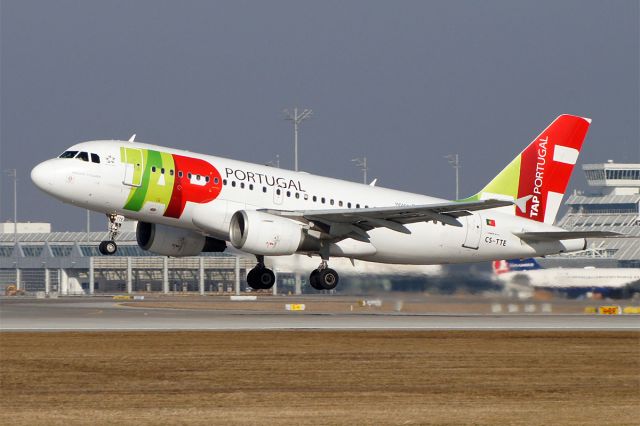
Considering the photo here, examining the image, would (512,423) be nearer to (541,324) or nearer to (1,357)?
(1,357)

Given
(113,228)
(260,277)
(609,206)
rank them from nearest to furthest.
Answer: (113,228) < (260,277) < (609,206)

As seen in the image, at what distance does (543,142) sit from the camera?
5212 centimetres

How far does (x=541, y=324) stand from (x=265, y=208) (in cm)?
1133

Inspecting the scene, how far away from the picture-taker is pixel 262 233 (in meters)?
44.0

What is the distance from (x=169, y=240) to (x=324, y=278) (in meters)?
6.33

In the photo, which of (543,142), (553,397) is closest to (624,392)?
(553,397)

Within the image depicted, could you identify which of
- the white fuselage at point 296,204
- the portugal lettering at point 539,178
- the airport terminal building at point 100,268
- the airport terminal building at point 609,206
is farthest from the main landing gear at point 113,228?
the airport terminal building at point 609,206

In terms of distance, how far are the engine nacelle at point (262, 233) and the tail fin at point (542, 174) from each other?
9787 mm

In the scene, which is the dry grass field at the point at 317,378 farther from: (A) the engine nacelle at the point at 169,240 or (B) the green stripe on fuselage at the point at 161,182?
(A) the engine nacelle at the point at 169,240

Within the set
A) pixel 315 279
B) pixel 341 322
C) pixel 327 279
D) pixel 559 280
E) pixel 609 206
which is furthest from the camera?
pixel 609 206

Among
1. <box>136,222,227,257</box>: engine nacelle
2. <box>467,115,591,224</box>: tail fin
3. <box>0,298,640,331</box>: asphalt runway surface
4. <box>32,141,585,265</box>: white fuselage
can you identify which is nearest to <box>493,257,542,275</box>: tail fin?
<box>32,141,585,265</box>: white fuselage

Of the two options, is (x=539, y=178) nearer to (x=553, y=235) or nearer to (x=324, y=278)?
(x=553, y=235)

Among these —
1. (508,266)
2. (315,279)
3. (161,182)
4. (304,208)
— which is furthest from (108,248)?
(508,266)

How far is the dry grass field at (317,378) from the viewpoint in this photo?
68.5 feet
